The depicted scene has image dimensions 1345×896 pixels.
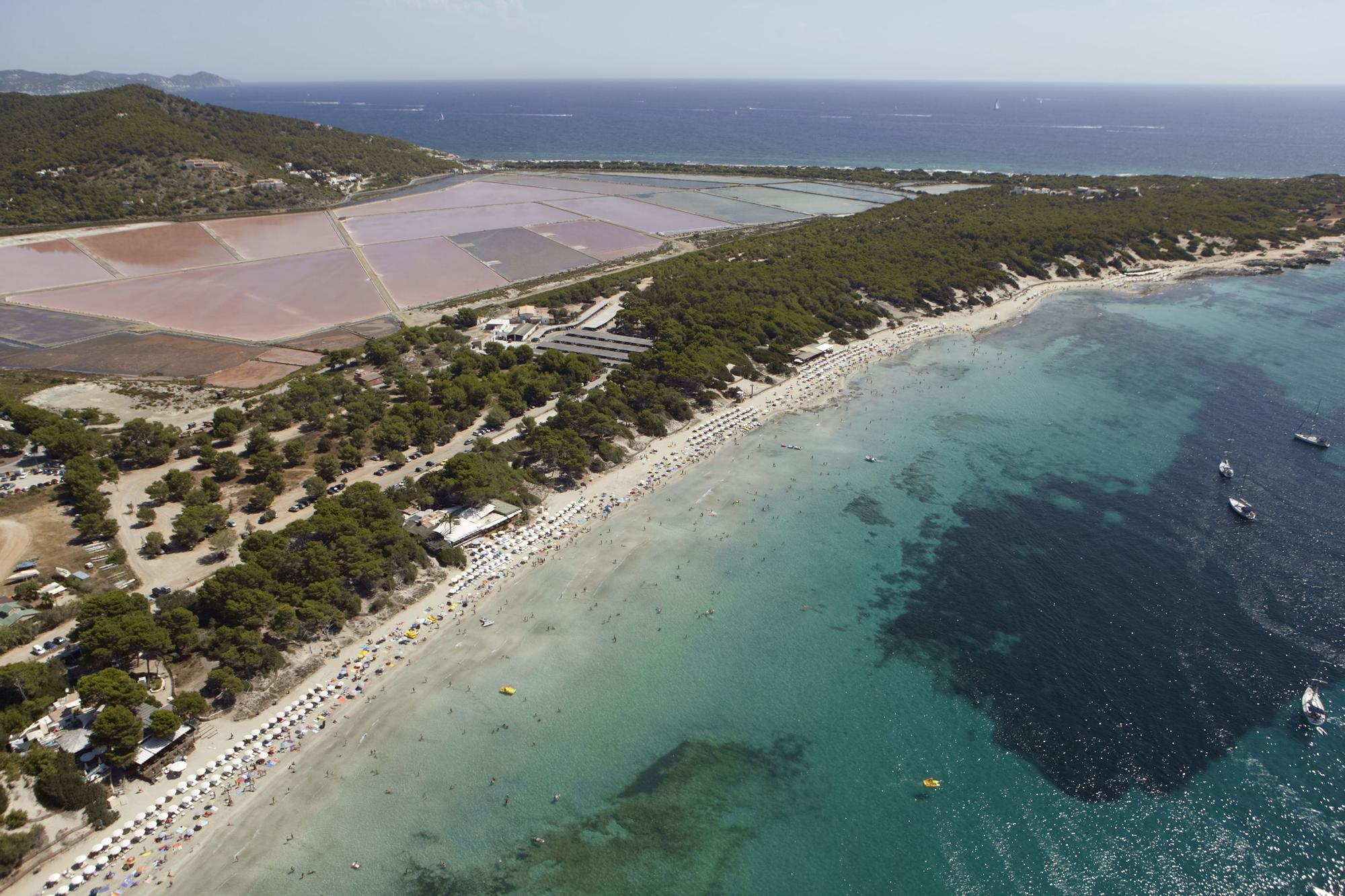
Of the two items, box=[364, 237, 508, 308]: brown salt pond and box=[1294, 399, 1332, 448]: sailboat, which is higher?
box=[364, 237, 508, 308]: brown salt pond

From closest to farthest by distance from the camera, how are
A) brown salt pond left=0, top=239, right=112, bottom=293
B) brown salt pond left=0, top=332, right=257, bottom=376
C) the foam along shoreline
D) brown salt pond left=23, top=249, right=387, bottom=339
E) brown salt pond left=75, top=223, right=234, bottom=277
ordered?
the foam along shoreline, brown salt pond left=0, top=332, right=257, bottom=376, brown salt pond left=23, top=249, right=387, bottom=339, brown salt pond left=0, top=239, right=112, bottom=293, brown salt pond left=75, top=223, right=234, bottom=277

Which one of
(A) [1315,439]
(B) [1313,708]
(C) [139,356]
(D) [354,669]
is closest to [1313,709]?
(B) [1313,708]

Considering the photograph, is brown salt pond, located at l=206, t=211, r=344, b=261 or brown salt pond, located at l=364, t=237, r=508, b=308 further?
brown salt pond, located at l=206, t=211, r=344, b=261

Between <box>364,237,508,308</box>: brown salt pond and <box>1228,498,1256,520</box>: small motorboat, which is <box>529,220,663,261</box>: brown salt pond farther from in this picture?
<box>1228,498,1256,520</box>: small motorboat

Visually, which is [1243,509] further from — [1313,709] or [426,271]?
[426,271]

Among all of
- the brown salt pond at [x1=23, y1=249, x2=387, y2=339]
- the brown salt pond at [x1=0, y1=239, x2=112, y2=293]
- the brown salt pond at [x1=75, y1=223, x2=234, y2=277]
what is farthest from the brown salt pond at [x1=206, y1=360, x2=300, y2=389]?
the brown salt pond at [x1=0, y1=239, x2=112, y2=293]

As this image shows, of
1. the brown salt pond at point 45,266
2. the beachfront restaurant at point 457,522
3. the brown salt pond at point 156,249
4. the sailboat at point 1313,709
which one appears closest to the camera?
the sailboat at point 1313,709

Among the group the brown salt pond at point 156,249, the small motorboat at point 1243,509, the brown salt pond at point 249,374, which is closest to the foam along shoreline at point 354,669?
the small motorboat at point 1243,509

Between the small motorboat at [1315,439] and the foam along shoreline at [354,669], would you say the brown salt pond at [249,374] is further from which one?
the small motorboat at [1315,439]
